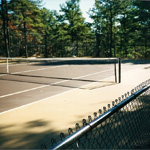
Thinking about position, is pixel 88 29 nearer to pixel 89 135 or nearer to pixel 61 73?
pixel 61 73

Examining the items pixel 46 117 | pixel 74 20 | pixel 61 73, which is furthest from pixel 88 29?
pixel 46 117

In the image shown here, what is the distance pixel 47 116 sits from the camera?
580cm

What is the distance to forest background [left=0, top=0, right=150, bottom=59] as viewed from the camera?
2992cm

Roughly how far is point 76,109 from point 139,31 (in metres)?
30.7

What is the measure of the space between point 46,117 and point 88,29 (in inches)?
1297

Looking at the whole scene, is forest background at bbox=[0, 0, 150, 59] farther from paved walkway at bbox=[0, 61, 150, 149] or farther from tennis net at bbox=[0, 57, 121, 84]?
paved walkway at bbox=[0, 61, 150, 149]

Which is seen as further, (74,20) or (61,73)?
(74,20)

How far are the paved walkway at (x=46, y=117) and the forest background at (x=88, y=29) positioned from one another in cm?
2196

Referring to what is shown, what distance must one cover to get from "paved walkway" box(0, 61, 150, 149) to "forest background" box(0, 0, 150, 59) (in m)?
22.0

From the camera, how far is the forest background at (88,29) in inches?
1178

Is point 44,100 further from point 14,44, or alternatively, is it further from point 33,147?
point 14,44

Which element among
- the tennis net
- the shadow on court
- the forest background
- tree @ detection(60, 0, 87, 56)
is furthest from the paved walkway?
tree @ detection(60, 0, 87, 56)

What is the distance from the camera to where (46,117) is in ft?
18.7

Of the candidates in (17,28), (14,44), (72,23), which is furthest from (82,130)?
(17,28)
